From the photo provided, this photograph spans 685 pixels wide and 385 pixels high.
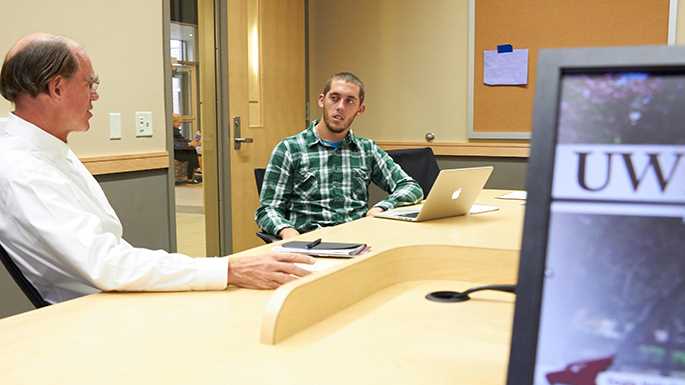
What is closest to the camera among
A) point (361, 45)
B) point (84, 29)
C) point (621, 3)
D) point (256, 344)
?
point (256, 344)

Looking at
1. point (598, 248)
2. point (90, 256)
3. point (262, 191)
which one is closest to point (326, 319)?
point (90, 256)

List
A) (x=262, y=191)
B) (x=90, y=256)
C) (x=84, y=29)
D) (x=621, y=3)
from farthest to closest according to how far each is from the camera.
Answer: (x=621, y=3), (x=84, y=29), (x=262, y=191), (x=90, y=256)

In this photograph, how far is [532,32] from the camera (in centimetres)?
439

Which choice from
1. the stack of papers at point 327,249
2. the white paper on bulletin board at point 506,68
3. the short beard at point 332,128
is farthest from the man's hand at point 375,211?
the white paper on bulletin board at point 506,68

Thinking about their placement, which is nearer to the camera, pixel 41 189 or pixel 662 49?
pixel 662 49

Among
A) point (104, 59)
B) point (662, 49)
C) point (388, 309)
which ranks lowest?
point (388, 309)

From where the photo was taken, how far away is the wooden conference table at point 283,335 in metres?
0.90

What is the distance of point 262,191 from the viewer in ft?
9.27

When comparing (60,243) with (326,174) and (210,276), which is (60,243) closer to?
(210,276)

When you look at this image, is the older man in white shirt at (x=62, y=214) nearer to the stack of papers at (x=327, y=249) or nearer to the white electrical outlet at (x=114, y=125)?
the stack of papers at (x=327, y=249)

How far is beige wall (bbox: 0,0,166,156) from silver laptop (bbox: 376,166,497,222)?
1514 millimetres

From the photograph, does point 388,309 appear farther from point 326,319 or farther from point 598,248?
point 598,248

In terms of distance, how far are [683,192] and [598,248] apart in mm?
79

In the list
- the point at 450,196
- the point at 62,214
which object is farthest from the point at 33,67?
the point at 450,196
